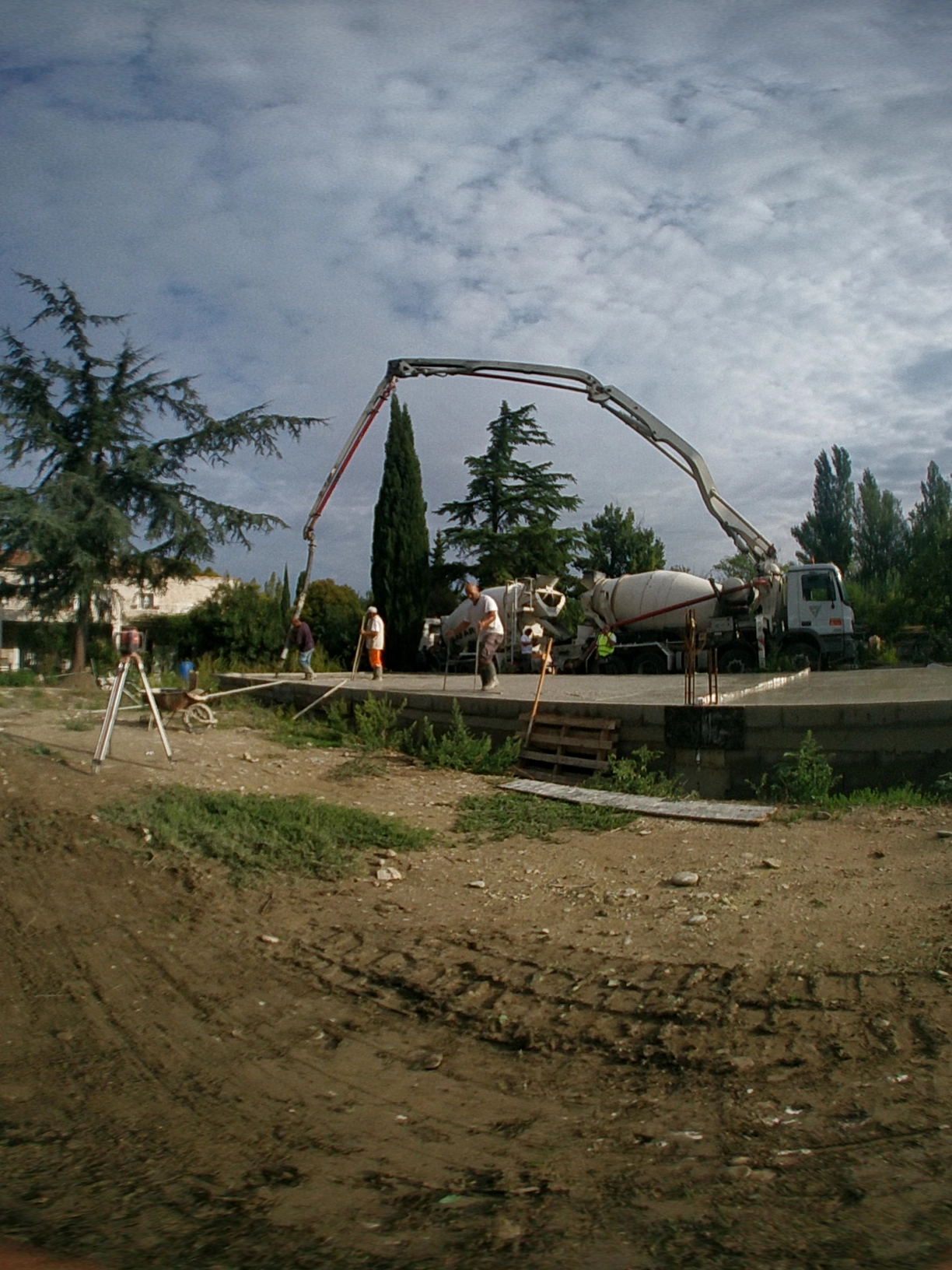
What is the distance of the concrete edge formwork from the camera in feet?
27.7

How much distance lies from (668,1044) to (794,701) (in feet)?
24.1

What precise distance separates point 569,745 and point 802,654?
38.2 feet

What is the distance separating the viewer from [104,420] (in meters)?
22.7

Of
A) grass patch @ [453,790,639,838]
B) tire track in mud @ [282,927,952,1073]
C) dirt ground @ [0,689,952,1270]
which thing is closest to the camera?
dirt ground @ [0,689,952,1270]

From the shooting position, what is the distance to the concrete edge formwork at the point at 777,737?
333 inches

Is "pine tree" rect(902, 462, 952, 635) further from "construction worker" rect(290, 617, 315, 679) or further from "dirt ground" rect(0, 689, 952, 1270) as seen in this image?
"dirt ground" rect(0, 689, 952, 1270)

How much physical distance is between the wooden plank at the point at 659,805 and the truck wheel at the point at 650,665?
488 inches

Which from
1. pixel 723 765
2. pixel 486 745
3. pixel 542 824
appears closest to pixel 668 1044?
pixel 542 824

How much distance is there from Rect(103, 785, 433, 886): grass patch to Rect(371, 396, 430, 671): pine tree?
75.0 ft

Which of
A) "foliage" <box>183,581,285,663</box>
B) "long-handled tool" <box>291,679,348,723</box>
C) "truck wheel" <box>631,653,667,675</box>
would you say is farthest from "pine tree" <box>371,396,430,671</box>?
"long-handled tool" <box>291,679,348,723</box>

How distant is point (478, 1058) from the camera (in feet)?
12.2

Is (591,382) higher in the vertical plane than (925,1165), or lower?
higher

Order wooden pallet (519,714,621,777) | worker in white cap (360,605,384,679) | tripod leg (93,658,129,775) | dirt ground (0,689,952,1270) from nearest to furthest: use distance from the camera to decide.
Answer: dirt ground (0,689,952,1270) → tripod leg (93,658,129,775) → wooden pallet (519,714,621,777) → worker in white cap (360,605,384,679)

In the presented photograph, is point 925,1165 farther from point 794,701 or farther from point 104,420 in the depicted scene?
point 104,420
